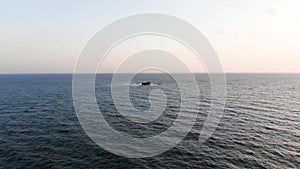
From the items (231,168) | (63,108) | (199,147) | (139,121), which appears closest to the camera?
(231,168)

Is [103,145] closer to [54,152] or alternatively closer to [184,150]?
[54,152]

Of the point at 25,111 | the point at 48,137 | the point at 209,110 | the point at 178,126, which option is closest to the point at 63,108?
the point at 25,111

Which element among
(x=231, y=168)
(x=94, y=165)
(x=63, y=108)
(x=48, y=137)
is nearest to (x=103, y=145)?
(x=94, y=165)

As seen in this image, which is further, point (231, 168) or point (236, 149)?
point (236, 149)

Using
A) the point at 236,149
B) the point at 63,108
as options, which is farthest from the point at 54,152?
the point at 63,108

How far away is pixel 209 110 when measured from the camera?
68.8 metres

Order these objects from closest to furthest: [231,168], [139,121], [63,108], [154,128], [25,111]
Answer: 1. [231,168]
2. [154,128]
3. [139,121]
4. [25,111]
5. [63,108]

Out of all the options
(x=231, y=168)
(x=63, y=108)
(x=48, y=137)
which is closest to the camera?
(x=231, y=168)

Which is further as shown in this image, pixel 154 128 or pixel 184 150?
pixel 154 128

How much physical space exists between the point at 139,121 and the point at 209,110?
24.6 metres

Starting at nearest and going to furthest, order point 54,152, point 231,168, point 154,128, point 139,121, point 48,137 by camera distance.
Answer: point 231,168 → point 54,152 → point 48,137 → point 154,128 → point 139,121

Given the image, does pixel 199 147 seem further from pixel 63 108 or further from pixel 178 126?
pixel 63 108

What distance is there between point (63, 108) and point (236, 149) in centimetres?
5517

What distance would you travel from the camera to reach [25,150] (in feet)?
123
